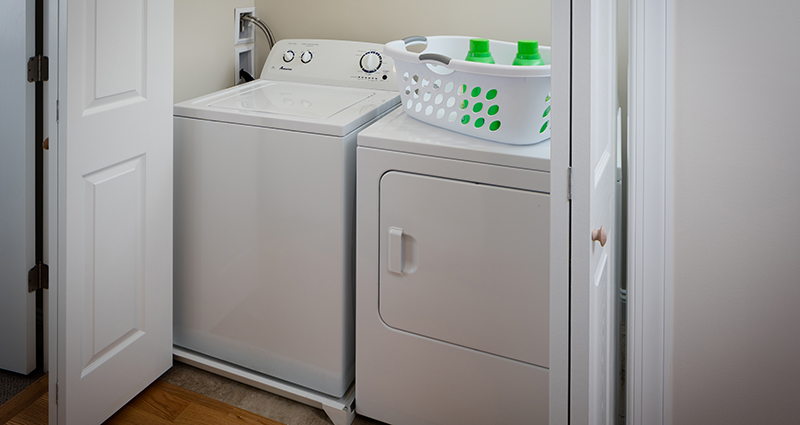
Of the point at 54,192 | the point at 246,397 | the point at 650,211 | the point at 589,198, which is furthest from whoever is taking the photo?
the point at 246,397

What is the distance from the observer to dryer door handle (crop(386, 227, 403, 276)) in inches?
56.8

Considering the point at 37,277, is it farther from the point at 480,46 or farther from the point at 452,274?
the point at 480,46

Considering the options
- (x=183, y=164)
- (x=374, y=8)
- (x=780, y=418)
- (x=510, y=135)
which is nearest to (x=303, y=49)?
(x=374, y=8)

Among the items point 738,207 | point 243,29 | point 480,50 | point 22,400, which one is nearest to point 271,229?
point 480,50

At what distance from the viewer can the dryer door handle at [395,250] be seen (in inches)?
56.8

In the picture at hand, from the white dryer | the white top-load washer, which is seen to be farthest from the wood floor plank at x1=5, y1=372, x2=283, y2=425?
the white dryer

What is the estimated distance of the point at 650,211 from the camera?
104cm

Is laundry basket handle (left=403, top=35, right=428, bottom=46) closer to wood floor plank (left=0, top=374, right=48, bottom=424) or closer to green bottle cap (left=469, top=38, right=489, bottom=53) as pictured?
green bottle cap (left=469, top=38, right=489, bottom=53)

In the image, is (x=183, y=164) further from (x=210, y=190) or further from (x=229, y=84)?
(x=229, y=84)

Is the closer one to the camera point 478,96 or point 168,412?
point 478,96

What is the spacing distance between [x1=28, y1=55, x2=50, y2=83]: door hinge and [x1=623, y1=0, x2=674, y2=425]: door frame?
4.94 feet

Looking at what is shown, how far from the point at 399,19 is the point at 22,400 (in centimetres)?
172

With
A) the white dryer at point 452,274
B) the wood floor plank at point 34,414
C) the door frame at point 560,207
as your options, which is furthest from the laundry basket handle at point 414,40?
the wood floor plank at point 34,414

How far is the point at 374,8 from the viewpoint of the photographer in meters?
2.06
